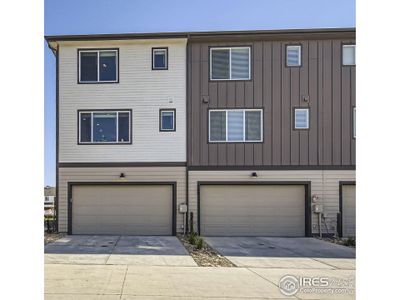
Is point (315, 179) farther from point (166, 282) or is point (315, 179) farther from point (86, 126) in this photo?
point (86, 126)

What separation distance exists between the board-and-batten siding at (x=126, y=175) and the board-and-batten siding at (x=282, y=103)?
2.78 ft

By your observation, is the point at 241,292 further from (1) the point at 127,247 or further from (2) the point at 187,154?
(2) the point at 187,154

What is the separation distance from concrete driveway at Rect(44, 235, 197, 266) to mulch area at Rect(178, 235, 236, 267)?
174 mm

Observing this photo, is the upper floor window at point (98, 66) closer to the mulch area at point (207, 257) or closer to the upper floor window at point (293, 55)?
the upper floor window at point (293, 55)

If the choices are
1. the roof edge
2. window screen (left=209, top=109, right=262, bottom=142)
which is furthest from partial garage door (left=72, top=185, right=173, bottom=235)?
the roof edge

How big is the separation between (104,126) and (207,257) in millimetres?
6397

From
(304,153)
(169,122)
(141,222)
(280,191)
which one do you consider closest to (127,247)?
(141,222)

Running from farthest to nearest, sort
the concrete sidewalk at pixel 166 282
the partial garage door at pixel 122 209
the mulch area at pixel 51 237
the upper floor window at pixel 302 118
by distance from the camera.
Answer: the upper floor window at pixel 302 118 < the partial garage door at pixel 122 209 < the mulch area at pixel 51 237 < the concrete sidewalk at pixel 166 282

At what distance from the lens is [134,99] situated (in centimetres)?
1148

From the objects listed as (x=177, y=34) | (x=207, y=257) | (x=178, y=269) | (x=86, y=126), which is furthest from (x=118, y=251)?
(x=177, y=34)

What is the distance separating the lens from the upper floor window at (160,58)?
38.2 feet

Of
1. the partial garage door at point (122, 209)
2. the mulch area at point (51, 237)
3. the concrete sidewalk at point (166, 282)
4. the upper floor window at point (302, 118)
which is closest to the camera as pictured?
the concrete sidewalk at point (166, 282)

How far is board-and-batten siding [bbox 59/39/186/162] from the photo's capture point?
449 inches

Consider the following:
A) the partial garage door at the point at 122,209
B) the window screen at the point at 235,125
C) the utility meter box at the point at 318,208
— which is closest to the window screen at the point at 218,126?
the window screen at the point at 235,125
